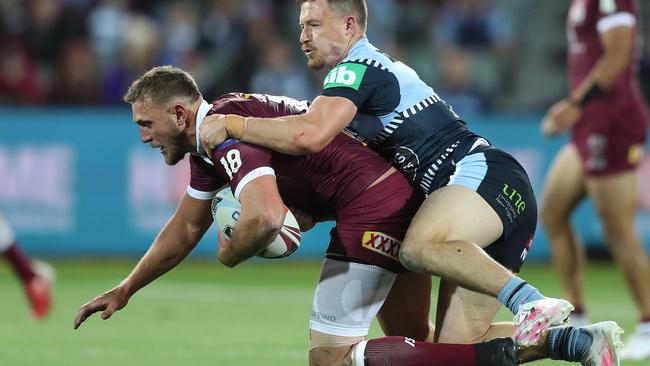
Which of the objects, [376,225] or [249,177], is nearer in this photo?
[249,177]

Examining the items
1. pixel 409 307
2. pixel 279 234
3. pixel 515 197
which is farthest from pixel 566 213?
pixel 279 234

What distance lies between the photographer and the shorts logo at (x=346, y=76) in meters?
5.70

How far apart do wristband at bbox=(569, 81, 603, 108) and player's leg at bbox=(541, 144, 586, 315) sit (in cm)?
54

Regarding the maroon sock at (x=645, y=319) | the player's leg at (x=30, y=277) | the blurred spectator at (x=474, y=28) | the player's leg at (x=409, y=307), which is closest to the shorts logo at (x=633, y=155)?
the maroon sock at (x=645, y=319)

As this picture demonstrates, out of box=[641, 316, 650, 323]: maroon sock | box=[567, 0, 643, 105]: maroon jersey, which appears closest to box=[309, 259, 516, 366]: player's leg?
box=[641, 316, 650, 323]: maroon sock

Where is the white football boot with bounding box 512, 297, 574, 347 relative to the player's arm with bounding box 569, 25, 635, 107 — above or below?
below

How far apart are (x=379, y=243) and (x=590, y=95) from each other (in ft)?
10.2

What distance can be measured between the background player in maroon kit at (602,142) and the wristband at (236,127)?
3.22 metres

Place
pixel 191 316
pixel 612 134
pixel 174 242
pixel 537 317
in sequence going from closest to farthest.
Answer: pixel 537 317 → pixel 174 242 → pixel 612 134 → pixel 191 316

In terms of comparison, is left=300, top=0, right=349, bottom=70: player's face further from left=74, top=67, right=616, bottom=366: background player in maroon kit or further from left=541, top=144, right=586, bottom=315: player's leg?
left=541, top=144, right=586, bottom=315: player's leg

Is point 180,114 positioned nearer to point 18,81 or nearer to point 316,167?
point 316,167

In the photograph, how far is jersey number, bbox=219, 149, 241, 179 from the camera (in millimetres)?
5578

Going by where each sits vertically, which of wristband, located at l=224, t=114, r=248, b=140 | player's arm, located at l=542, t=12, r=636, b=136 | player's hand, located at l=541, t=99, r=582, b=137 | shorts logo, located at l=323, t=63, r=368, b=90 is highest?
player's arm, located at l=542, t=12, r=636, b=136

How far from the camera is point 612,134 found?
884 cm
